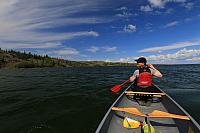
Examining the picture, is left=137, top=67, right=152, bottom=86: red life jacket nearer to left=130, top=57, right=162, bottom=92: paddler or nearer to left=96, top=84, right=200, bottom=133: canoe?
left=130, top=57, right=162, bottom=92: paddler

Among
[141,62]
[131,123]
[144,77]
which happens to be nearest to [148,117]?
[131,123]

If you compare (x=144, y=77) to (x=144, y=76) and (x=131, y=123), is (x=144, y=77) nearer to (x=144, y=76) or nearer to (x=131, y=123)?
(x=144, y=76)

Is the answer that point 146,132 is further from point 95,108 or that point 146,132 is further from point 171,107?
point 95,108

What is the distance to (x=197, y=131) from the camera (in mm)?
5992

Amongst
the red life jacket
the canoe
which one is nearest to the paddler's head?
the red life jacket

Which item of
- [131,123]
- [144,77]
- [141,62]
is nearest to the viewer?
[131,123]

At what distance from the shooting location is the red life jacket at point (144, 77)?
9.73 meters

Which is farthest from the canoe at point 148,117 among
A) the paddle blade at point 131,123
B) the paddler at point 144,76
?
the paddler at point 144,76

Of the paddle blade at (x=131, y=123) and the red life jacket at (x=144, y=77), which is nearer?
the paddle blade at (x=131, y=123)

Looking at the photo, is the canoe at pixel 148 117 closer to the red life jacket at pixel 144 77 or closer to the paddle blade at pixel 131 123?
the paddle blade at pixel 131 123

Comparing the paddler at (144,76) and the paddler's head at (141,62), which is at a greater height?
the paddler's head at (141,62)

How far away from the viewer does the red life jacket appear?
9.73 meters

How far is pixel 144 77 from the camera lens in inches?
384

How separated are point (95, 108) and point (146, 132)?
6618 millimetres
